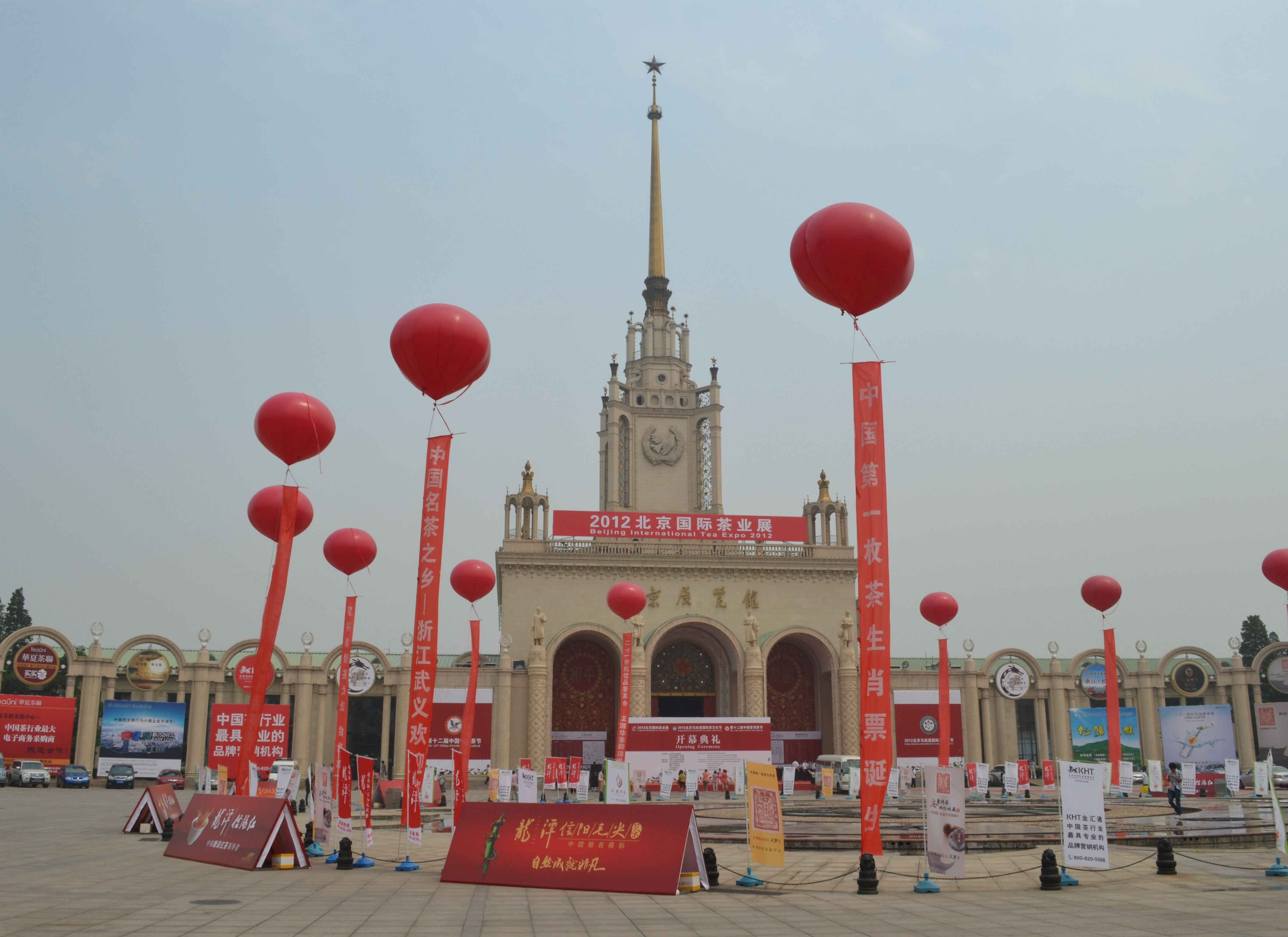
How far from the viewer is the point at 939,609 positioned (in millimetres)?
33312

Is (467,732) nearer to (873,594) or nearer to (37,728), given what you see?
(873,594)

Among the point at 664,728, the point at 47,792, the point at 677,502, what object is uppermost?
the point at 677,502

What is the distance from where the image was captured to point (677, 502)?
50688mm

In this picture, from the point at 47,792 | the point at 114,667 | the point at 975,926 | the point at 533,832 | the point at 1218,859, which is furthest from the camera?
the point at 114,667

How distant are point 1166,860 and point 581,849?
8656mm

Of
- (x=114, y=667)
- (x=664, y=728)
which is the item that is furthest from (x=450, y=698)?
(x=114, y=667)

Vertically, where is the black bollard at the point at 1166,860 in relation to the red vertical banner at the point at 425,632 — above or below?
below

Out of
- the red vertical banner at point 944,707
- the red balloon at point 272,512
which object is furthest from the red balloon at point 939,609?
the red balloon at point 272,512

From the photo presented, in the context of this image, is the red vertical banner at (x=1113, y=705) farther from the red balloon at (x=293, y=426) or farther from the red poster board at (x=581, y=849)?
the red balloon at (x=293, y=426)

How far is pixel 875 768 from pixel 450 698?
97.0 ft

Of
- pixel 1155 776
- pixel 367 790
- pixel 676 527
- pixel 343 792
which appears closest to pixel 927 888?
pixel 367 790

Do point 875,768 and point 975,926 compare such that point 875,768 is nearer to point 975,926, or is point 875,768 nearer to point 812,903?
point 812,903

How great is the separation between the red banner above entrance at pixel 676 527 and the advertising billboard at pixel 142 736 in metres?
17.3

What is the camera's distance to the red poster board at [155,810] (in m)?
20.7
